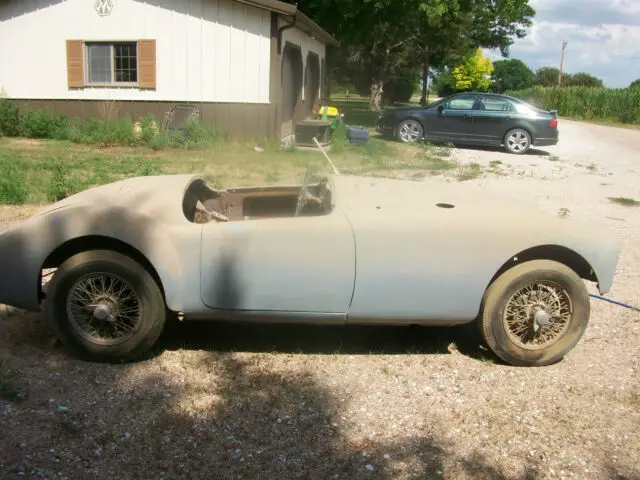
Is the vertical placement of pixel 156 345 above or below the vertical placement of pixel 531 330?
below

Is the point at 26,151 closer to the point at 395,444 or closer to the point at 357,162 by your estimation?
the point at 357,162

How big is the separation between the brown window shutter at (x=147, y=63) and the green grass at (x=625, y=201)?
33.5 feet

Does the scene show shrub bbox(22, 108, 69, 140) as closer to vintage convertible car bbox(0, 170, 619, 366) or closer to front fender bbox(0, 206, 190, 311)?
front fender bbox(0, 206, 190, 311)

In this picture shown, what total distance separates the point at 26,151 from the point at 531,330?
1140cm

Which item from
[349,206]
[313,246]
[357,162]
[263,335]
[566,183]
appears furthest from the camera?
[357,162]

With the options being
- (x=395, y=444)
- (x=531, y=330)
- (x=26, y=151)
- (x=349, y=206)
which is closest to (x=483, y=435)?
(x=395, y=444)

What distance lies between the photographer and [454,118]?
1684 cm

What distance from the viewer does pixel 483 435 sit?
310cm

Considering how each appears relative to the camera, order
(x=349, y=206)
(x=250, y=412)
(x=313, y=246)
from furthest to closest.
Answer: (x=349, y=206), (x=313, y=246), (x=250, y=412)

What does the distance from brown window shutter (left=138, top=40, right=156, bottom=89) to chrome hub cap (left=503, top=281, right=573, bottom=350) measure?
496 inches

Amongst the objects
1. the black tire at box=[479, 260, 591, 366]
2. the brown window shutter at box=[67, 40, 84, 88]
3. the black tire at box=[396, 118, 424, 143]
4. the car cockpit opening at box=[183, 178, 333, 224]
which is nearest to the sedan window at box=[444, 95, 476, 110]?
the black tire at box=[396, 118, 424, 143]

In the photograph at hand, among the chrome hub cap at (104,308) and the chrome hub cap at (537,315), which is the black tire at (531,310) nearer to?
the chrome hub cap at (537,315)

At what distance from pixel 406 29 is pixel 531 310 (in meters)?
27.2

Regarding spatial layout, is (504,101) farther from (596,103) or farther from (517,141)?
(596,103)
